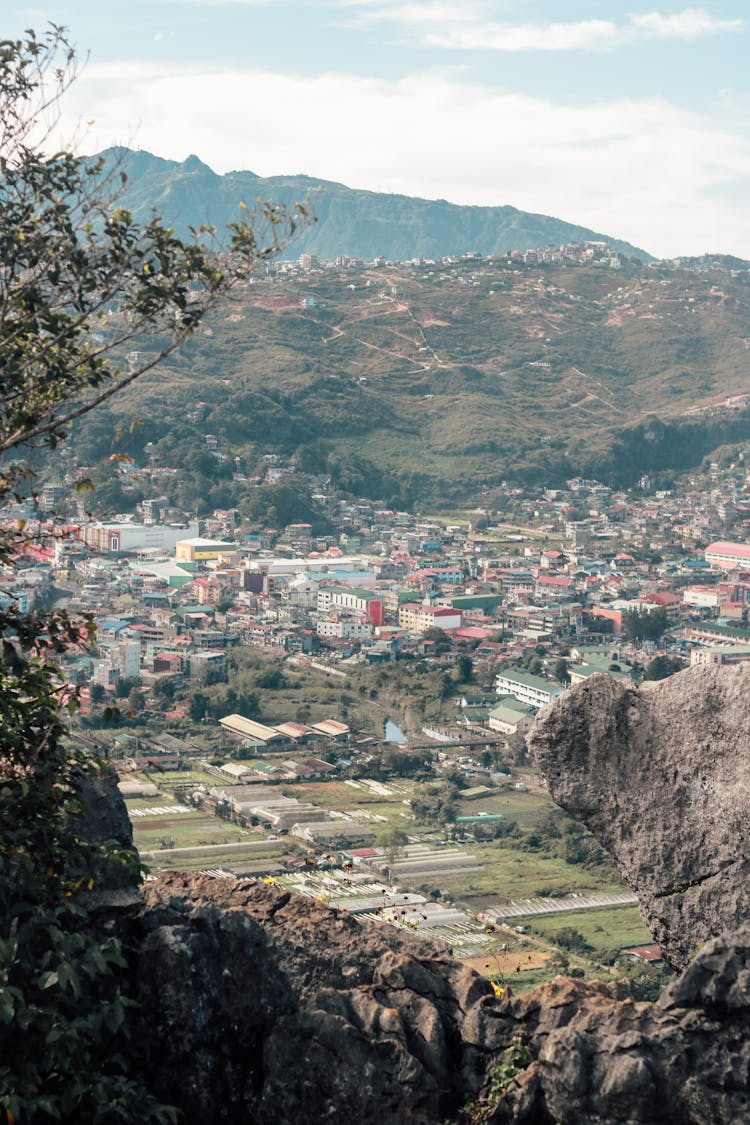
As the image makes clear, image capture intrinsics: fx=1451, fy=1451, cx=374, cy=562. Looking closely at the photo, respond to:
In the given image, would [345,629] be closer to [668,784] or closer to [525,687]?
[525,687]

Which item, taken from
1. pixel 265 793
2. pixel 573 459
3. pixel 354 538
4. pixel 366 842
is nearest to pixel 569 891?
pixel 366 842

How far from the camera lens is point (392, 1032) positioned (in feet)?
12.2

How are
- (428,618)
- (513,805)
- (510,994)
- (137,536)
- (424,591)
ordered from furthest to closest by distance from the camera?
(137,536) → (424,591) → (428,618) → (513,805) → (510,994)

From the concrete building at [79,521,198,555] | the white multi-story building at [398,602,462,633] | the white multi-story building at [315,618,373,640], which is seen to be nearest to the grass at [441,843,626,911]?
the white multi-story building at [315,618,373,640]

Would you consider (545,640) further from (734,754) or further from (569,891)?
(734,754)

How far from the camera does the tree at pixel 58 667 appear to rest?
140 inches

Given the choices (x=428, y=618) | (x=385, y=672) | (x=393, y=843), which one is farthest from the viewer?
(x=428, y=618)

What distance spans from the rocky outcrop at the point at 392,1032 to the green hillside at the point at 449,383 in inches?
1909

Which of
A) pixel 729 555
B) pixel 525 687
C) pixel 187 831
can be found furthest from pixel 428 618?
pixel 187 831

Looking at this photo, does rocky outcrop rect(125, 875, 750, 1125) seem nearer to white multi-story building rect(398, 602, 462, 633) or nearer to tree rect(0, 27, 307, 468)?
tree rect(0, 27, 307, 468)

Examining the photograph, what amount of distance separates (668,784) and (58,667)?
1816mm

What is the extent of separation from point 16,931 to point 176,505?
175ft

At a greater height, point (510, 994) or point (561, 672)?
point (510, 994)

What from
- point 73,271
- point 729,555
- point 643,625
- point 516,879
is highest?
point 73,271
